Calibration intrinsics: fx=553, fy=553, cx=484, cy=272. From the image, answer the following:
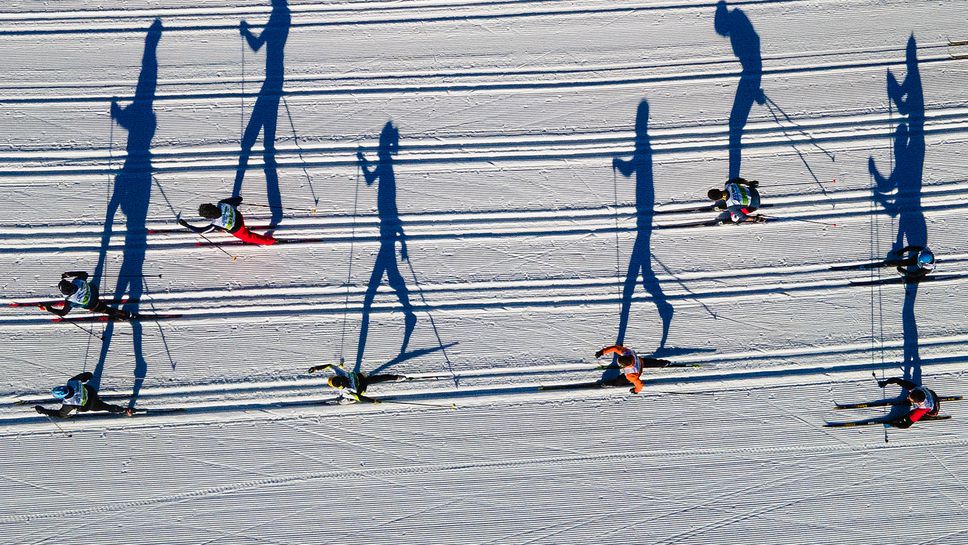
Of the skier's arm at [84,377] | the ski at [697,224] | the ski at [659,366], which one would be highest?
the ski at [697,224]

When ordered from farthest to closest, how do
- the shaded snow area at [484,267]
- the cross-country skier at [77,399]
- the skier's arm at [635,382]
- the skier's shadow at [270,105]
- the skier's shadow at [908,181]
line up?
the skier's shadow at [270,105] < the skier's shadow at [908,181] < the shaded snow area at [484,267] < the skier's arm at [635,382] < the cross-country skier at [77,399]

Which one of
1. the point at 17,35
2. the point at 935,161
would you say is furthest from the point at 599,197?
the point at 17,35

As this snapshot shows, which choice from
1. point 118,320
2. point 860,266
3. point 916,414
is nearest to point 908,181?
point 860,266

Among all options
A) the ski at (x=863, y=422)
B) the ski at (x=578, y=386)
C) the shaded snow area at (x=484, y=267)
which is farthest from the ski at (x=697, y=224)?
the ski at (x=863, y=422)

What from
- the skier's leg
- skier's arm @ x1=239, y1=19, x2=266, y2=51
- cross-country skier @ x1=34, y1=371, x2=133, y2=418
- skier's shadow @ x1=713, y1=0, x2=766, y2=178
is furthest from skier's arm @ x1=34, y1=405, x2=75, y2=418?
skier's shadow @ x1=713, y1=0, x2=766, y2=178

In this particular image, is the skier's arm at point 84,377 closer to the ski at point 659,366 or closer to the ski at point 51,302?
the ski at point 51,302

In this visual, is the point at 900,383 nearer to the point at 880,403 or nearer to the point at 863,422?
the point at 880,403

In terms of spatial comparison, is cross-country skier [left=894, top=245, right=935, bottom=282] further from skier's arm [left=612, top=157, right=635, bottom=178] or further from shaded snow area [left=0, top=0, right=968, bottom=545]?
skier's arm [left=612, top=157, right=635, bottom=178]

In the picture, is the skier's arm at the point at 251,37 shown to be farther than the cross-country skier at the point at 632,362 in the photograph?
Yes
